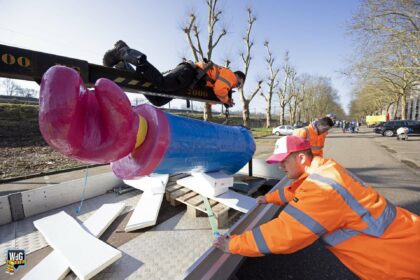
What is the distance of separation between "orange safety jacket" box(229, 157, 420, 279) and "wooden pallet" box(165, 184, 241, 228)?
46.0 inches

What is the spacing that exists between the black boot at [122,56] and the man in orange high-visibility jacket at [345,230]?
1.85m

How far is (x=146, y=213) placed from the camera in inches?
107

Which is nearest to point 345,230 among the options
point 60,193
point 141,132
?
point 141,132

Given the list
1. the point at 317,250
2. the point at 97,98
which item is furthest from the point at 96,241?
the point at 317,250

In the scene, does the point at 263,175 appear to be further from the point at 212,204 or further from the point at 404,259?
the point at 404,259

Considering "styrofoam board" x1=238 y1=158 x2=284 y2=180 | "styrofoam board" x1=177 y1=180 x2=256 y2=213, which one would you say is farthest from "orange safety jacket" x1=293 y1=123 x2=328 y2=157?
"styrofoam board" x1=177 y1=180 x2=256 y2=213

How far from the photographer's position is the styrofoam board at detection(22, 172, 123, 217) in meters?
2.75

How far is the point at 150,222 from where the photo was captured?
252cm

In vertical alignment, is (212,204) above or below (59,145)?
below

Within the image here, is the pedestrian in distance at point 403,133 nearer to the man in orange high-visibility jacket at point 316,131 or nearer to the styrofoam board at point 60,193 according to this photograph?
the man in orange high-visibility jacket at point 316,131

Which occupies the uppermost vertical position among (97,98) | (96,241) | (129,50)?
(129,50)

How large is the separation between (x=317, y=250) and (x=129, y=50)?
3.33 m

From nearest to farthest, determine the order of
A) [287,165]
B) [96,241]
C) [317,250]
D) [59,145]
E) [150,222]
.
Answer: [59,145] < [287,165] < [96,241] < [150,222] < [317,250]

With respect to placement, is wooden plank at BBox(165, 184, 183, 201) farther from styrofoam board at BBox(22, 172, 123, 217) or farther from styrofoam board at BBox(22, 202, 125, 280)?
styrofoam board at BBox(22, 172, 123, 217)
